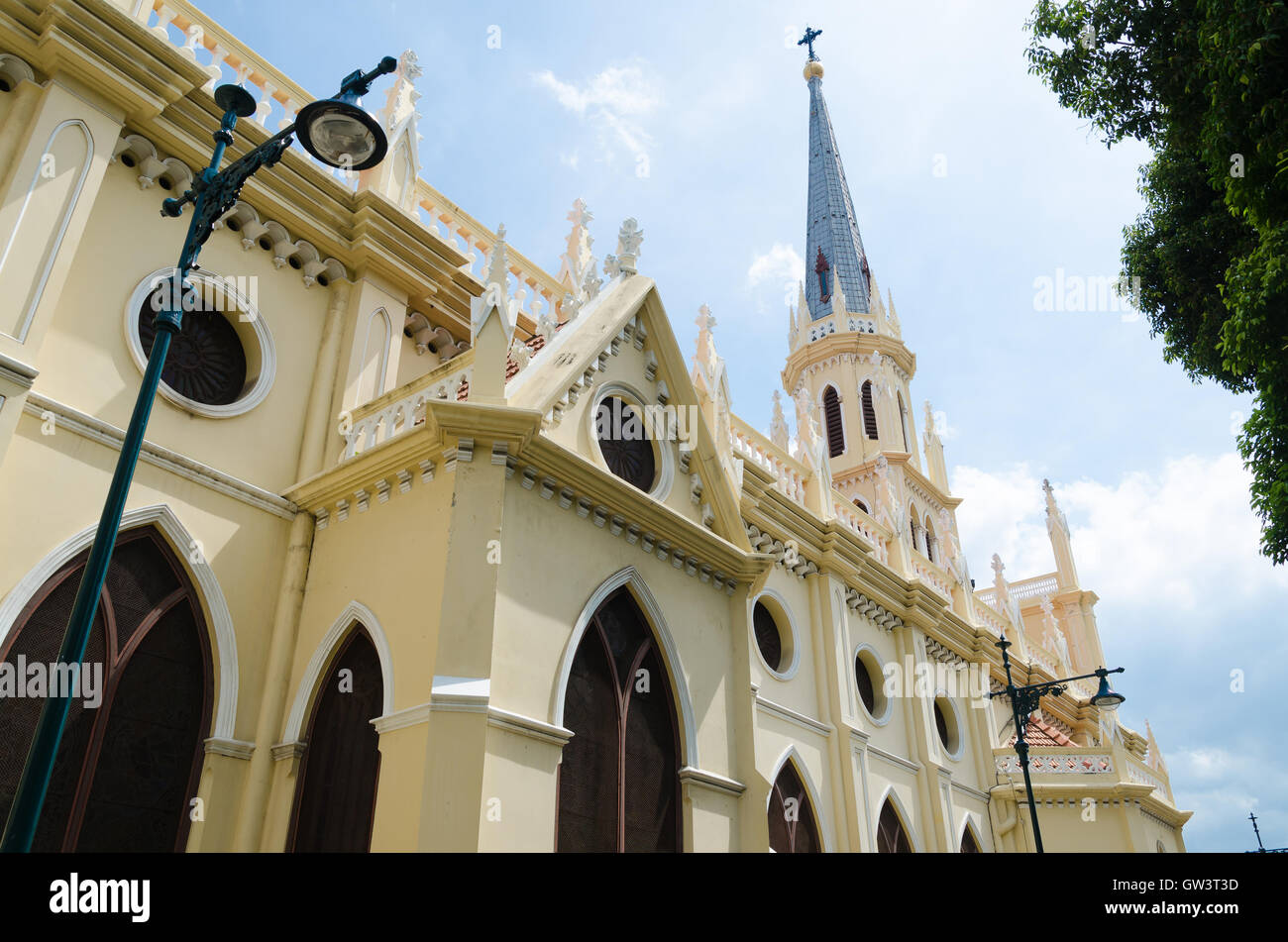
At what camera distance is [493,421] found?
991 cm

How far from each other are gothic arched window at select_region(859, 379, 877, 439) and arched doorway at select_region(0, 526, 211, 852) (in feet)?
90.5

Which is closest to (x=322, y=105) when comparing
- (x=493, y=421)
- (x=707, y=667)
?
(x=493, y=421)

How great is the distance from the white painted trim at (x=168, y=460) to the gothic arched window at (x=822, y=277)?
3149 centimetres

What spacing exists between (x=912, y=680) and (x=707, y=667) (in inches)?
381

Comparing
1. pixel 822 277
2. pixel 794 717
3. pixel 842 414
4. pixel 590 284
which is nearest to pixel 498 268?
pixel 590 284

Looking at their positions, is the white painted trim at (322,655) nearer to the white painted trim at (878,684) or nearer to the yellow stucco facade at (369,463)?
the yellow stucco facade at (369,463)

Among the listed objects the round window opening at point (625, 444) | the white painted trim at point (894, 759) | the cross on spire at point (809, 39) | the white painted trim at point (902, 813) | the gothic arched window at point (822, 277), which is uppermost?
the cross on spire at point (809, 39)

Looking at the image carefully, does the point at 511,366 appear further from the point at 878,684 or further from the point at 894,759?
the point at 894,759

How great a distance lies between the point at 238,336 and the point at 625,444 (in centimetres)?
501

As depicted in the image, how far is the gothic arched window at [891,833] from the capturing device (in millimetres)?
17797

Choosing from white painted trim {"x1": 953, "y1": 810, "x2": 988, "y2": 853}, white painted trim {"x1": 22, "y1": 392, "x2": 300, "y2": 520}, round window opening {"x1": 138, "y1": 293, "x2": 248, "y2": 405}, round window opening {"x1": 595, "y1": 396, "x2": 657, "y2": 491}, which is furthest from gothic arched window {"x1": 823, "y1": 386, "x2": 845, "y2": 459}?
white painted trim {"x1": 22, "y1": 392, "x2": 300, "y2": 520}

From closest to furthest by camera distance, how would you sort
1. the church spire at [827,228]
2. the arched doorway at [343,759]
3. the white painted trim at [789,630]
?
the arched doorway at [343,759]
the white painted trim at [789,630]
the church spire at [827,228]

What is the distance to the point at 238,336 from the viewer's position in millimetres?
11859

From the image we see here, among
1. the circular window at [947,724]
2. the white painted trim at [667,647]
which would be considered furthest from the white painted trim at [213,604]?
the circular window at [947,724]
